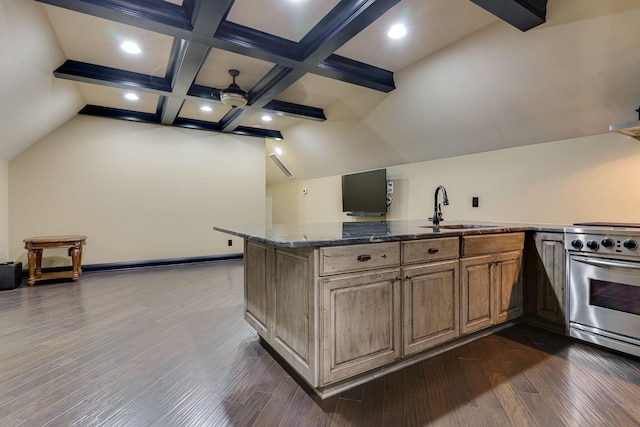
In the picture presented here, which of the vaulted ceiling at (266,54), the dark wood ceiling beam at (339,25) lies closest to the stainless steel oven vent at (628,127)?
the vaulted ceiling at (266,54)

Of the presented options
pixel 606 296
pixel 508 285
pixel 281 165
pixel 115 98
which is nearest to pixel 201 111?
pixel 115 98

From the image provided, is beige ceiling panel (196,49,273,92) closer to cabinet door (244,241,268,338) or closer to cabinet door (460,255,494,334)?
cabinet door (244,241,268,338)

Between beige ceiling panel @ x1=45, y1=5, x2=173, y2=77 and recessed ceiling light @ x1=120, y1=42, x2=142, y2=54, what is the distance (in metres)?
0.04

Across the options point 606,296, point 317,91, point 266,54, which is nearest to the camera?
point 606,296

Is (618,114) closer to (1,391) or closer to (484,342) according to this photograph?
(484,342)

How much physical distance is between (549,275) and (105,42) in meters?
4.55

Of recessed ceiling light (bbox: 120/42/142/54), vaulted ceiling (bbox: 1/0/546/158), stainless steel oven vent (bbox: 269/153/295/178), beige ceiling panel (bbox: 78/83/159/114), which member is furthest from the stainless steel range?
stainless steel oven vent (bbox: 269/153/295/178)

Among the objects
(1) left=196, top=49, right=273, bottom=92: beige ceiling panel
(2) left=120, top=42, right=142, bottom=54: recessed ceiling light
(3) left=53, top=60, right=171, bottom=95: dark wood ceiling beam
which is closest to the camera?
(2) left=120, top=42, right=142, bottom=54: recessed ceiling light

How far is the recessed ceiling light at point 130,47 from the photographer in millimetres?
2944

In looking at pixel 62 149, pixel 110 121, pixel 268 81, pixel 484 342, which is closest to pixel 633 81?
pixel 484 342

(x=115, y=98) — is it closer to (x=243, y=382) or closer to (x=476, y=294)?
(x=243, y=382)

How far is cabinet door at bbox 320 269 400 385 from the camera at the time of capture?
169cm

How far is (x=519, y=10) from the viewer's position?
2.18m

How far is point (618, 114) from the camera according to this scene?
8.54 feet
